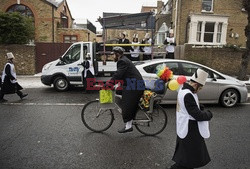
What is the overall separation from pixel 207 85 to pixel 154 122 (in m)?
3.22

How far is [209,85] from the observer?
7.52 meters

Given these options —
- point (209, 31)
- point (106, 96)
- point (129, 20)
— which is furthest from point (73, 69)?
point (209, 31)

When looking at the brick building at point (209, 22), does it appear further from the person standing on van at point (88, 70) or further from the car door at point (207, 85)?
the car door at point (207, 85)

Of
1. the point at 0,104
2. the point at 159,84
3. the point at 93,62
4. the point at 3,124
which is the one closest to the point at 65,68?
the point at 93,62

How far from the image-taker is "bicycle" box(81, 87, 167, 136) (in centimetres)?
509

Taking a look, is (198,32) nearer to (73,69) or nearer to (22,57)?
(73,69)

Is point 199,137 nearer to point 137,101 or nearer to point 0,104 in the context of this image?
point 137,101

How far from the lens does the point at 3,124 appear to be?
226 inches

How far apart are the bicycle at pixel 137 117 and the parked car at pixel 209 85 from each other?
2.43 meters

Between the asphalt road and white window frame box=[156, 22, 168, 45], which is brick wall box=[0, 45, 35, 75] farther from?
white window frame box=[156, 22, 168, 45]

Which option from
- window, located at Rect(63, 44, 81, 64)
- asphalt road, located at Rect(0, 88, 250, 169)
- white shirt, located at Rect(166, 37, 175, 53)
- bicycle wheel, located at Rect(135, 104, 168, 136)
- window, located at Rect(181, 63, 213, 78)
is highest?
white shirt, located at Rect(166, 37, 175, 53)

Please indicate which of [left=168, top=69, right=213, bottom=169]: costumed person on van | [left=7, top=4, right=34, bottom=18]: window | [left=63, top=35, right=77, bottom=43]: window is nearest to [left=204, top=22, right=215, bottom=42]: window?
[left=63, top=35, right=77, bottom=43]: window

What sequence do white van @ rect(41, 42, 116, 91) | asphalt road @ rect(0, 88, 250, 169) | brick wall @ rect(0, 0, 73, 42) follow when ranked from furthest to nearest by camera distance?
brick wall @ rect(0, 0, 73, 42)
white van @ rect(41, 42, 116, 91)
asphalt road @ rect(0, 88, 250, 169)

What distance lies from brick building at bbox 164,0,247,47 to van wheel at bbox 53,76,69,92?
14.4m
